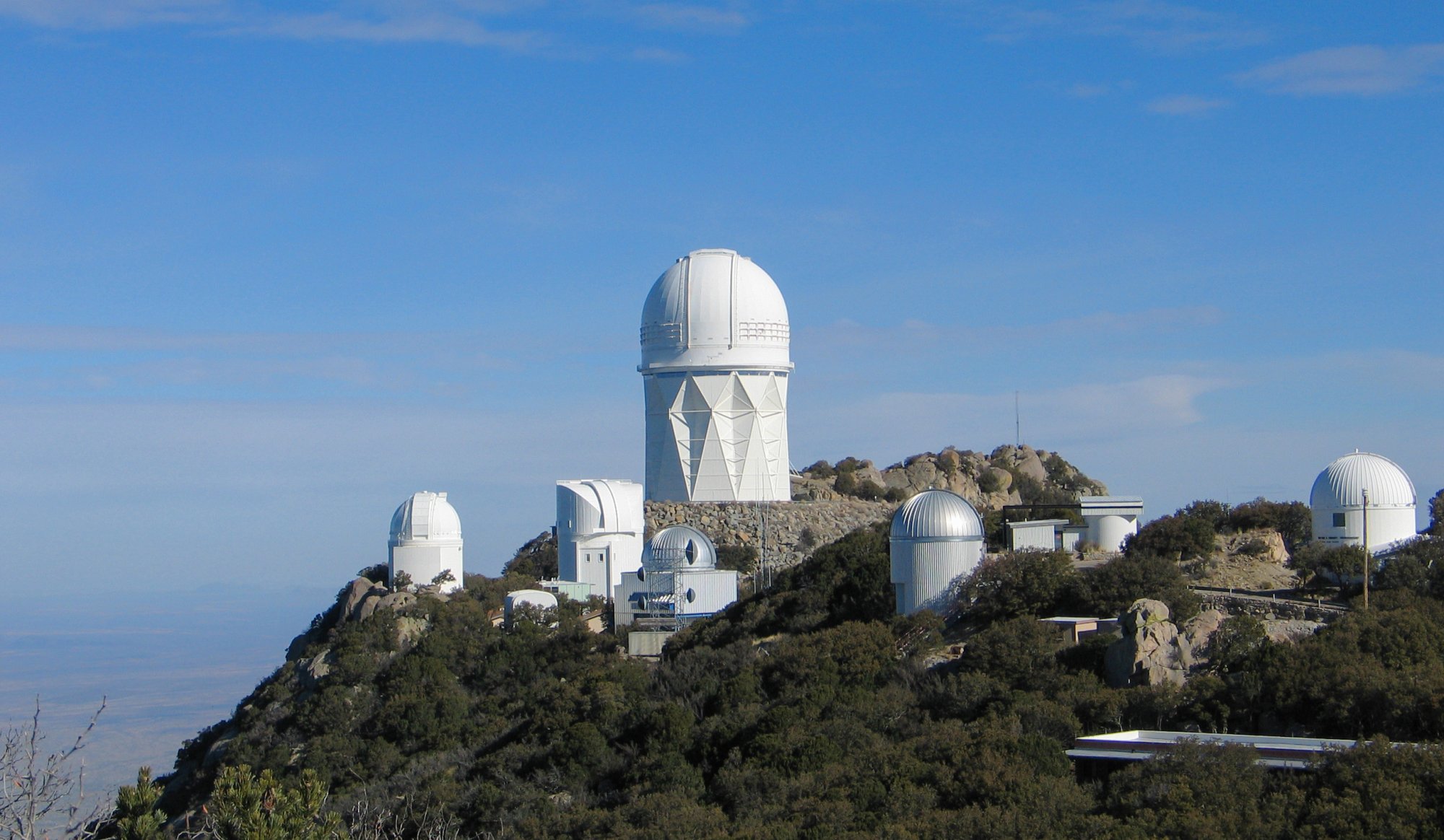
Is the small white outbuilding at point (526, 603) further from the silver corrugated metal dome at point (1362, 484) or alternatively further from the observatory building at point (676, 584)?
the silver corrugated metal dome at point (1362, 484)

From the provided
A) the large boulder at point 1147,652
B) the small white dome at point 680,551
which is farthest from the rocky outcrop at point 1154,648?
the small white dome at point 680,551

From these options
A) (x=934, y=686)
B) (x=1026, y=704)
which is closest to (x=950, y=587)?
(x=934, y=686)

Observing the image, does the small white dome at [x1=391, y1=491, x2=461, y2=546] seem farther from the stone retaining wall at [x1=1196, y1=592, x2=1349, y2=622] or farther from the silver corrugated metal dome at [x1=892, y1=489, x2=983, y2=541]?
the stone retaining wall at [x1=1196, y1=592, x2=1349, y2=622]

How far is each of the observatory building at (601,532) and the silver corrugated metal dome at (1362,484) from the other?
19.6 metres

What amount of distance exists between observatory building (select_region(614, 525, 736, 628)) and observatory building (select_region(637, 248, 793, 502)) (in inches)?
291

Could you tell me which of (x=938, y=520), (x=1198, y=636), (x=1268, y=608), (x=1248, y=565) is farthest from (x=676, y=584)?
(x=1198, y=636)

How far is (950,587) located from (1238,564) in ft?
23.2

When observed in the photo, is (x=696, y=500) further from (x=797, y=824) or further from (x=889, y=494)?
(x=797, y=824)

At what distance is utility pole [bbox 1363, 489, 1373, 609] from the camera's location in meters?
29.2

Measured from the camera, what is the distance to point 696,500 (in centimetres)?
4956

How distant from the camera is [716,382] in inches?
1940

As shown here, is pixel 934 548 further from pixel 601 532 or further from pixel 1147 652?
pixel 601 532

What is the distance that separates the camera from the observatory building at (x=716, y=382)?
161ft

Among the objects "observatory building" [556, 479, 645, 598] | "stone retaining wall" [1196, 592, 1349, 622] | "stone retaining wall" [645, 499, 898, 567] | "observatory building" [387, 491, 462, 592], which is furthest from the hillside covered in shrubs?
"stone retaining wall" [645, 499, 898, 567]
